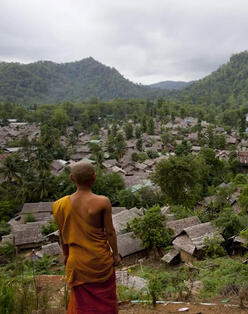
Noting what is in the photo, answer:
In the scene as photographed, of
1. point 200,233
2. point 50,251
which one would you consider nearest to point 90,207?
point 200,233

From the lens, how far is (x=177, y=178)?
18.8m

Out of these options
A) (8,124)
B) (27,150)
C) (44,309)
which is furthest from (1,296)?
(8,124)

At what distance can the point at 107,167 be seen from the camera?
36.1m

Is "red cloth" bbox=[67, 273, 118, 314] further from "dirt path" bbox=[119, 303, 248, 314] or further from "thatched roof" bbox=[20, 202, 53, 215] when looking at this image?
"thatched roof" bbox=[20, 202, 53, 215]

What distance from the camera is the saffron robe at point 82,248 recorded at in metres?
2.80

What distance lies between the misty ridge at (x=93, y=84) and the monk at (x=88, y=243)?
98.3 metres

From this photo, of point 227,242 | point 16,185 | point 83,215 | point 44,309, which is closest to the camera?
point 83,215

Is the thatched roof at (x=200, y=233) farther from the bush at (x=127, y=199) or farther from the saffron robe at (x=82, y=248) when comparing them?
the bush at (x=127, y=199)

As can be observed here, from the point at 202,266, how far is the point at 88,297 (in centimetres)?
714

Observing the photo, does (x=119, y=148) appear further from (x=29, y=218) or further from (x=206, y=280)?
(x=206, y=280)

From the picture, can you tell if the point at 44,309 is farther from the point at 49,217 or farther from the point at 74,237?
the point at 49,217

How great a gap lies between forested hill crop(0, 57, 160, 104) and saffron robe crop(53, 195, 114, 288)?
114458 mm

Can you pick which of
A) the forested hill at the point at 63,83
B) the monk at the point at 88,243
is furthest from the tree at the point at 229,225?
the forested hill at the point at 63,83

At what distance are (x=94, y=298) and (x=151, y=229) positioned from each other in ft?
34.0
